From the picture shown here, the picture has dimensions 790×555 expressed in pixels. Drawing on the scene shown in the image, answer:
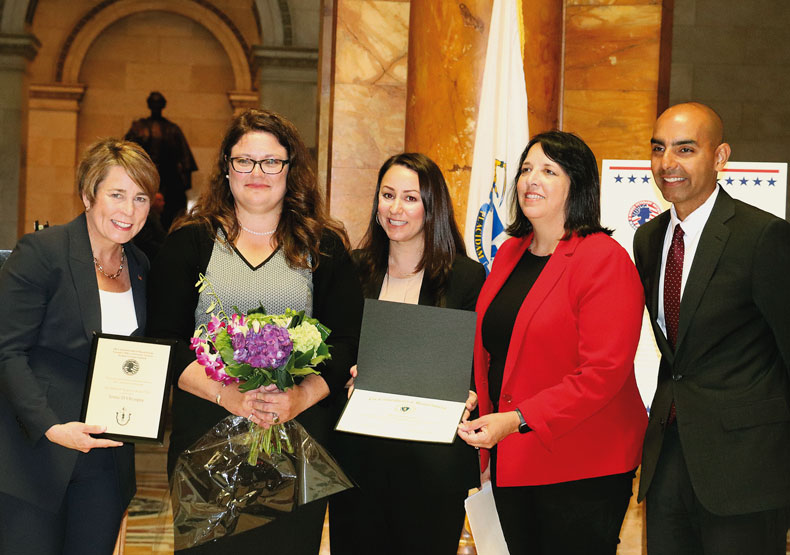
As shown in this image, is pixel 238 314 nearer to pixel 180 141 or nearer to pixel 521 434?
pixel 521 434

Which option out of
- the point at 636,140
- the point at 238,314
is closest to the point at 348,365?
the point at 238,314

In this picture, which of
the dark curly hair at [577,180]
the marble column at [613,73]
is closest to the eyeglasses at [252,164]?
the dark curly hair at [577,180]

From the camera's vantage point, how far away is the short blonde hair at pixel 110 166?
3082 millimetres

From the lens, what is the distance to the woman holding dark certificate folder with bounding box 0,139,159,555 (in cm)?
284

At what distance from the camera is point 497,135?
4.76 metres

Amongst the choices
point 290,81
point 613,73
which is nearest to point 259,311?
point 613,73

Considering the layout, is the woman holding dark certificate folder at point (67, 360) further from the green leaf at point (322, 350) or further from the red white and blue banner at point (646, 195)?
the red white and blue banner at point (646, 195)

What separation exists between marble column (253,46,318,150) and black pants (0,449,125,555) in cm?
765

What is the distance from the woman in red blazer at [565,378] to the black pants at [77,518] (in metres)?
1.28

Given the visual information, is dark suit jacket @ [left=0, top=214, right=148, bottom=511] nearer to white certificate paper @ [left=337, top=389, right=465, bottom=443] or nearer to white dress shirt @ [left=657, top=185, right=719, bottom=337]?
white certificate paper @ [left=337, top=389, right=465, bottom=443]

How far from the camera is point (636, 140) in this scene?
593cm

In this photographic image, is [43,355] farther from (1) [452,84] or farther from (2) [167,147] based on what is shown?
(2) [167,147]

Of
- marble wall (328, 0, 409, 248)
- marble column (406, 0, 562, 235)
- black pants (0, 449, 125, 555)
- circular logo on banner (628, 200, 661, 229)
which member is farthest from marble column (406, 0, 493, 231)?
black pants (0, 449, 125, 555)

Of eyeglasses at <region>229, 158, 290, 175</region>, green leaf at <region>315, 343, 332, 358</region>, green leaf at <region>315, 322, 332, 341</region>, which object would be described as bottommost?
green leaf at <region>315, 343, 332, 358</region>
